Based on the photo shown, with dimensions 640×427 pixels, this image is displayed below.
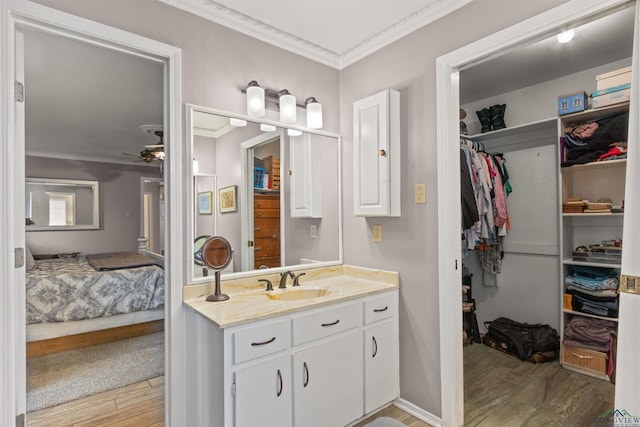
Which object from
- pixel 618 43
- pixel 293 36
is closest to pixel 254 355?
pixel 293 36

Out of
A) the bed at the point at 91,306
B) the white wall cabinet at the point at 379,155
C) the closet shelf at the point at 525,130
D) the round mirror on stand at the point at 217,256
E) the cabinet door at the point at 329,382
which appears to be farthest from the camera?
the bed at the point at 91,306

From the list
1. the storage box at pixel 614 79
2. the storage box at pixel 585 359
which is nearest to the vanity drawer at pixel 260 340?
the storage box at pixel 585 359

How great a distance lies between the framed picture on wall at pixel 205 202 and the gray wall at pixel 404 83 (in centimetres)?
53

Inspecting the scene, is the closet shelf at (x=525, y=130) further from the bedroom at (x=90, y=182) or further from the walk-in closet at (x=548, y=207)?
the bedroom at (x=90, y=182)

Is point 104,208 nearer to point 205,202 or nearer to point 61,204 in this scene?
point 61,204

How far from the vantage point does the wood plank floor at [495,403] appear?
6.86 ft

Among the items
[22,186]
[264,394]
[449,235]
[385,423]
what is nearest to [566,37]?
[449,235]

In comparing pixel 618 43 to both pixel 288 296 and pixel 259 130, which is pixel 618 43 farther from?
pixel 288 296

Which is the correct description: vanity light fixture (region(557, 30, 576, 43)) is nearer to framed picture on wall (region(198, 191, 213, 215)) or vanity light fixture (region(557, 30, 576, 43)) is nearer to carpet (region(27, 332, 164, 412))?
framed picture on wall (region(198, 191, 213, 215))

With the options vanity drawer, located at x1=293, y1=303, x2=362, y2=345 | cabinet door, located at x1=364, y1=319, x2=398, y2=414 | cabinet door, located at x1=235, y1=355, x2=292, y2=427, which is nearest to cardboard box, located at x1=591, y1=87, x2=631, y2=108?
cabinet door, located at x1=364, y1=319, x2=398, y2=414

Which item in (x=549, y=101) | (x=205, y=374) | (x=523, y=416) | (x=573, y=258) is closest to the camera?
(x=205, y=374)

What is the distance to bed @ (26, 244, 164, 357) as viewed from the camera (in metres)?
3.25

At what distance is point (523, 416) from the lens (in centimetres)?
210

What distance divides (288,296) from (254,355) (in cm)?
57
